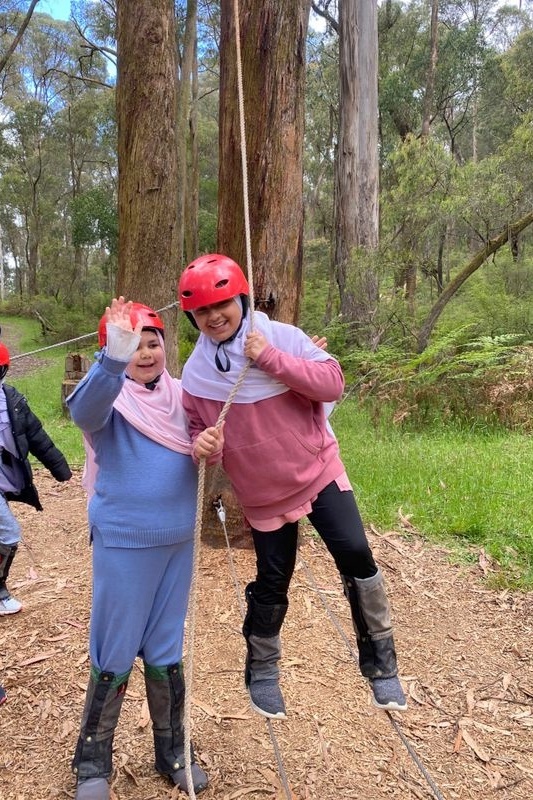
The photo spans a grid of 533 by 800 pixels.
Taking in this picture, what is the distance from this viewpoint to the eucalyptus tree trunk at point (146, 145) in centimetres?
445

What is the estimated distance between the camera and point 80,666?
342 centimetres

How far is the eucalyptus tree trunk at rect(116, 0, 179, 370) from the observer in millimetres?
4453

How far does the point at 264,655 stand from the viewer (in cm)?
253

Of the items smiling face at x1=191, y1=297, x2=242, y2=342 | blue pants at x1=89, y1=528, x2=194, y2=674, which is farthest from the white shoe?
smiling face at x1=191, y1=297, x2=242, y2=342

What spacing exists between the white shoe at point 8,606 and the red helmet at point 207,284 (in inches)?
106

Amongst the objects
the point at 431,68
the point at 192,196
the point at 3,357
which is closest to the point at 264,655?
the point at 3,357

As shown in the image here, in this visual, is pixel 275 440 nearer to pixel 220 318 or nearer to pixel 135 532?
pixel 220 318

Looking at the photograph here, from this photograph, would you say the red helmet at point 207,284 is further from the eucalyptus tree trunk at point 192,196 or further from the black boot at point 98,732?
the eucalyptus tree trunk at point 192,196

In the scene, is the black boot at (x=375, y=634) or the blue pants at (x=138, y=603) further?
the black boot at (x=375, y=634)

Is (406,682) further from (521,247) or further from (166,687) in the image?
(521,247)

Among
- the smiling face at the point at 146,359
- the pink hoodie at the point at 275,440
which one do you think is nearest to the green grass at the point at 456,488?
the pink hoodie at the point at 275,440

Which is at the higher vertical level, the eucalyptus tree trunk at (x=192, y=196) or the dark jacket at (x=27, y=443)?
the eucalyptus tree trunk at (x=192, y=196)

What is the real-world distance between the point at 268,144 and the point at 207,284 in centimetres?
176

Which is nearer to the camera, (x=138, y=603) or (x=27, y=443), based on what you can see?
(x=138, y=603)
